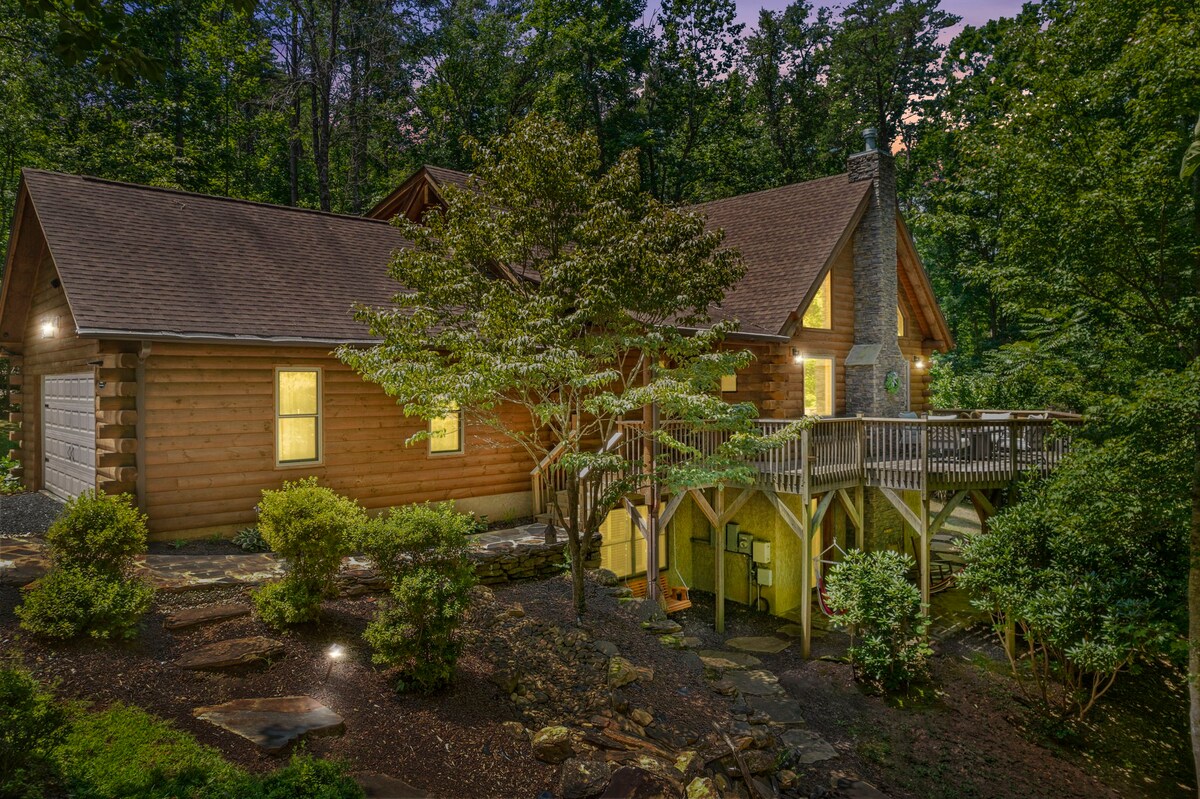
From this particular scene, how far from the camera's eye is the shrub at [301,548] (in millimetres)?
6484

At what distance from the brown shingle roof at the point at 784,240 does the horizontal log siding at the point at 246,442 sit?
7.22 meters

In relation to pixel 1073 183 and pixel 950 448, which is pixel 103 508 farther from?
pixel 1073 183

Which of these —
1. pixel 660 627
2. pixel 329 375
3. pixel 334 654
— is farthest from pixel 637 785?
pixel 329 375

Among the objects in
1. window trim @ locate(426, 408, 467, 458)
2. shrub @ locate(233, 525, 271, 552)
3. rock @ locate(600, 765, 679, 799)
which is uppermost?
window trim @ locate(426, 408, 467, 458)

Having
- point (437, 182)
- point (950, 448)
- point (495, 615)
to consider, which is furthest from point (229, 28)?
point (950, 448)

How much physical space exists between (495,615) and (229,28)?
27.2 meters

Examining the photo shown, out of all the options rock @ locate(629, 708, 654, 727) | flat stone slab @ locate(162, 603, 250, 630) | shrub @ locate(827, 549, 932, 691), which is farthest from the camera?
shrub @ locate(827, 549, 932, 691)

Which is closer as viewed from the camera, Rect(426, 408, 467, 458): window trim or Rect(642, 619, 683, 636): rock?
Rect(642, 619, 683, 636): rock

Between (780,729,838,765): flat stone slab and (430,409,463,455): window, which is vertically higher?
(430,409,463,455): window

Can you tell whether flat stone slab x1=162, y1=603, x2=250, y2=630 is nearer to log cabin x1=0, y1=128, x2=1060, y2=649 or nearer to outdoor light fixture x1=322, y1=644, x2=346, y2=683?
outdoor light fixture x1=322, y1=644, x2=346, y2=683

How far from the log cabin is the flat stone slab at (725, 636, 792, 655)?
68 cm

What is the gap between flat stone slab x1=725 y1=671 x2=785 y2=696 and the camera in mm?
9781

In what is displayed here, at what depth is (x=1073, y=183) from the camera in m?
10.5

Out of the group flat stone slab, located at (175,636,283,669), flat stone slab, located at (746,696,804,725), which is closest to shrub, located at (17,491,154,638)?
flat stone slab, located at (175,636,283,669)
